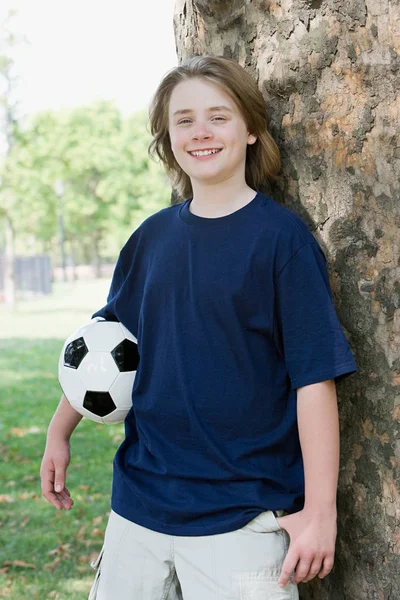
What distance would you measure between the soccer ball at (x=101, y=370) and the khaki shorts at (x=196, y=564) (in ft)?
1.19

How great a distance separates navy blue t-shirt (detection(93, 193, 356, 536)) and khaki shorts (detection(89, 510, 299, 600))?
0.04m

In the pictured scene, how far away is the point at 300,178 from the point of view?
222 centimetres

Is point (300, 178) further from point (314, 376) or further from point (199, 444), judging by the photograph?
point (199, 444)

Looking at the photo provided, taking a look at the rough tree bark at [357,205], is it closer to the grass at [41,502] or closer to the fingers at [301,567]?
the fingers at [301,567]

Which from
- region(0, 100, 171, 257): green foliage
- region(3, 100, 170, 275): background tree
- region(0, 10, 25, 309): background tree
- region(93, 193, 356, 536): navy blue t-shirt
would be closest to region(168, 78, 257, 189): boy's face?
region(93, 193, 356, 536): navy blue t-shirt

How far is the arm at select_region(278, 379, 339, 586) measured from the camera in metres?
1.88

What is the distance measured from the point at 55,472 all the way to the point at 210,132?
4.06 ft

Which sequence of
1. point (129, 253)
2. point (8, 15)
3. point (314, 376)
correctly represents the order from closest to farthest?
point (314, 376), point (129, 253), point (8, 15)

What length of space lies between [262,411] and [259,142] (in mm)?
812

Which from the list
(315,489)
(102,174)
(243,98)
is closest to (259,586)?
(315,489)

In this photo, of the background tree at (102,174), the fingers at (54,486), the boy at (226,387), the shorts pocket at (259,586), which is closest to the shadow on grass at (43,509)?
the fingers at (54,486)

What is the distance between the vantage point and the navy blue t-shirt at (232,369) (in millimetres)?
1932

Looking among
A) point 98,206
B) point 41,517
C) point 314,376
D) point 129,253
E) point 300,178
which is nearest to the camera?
point 314,376

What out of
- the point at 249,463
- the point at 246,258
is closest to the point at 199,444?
the point at 249,463
